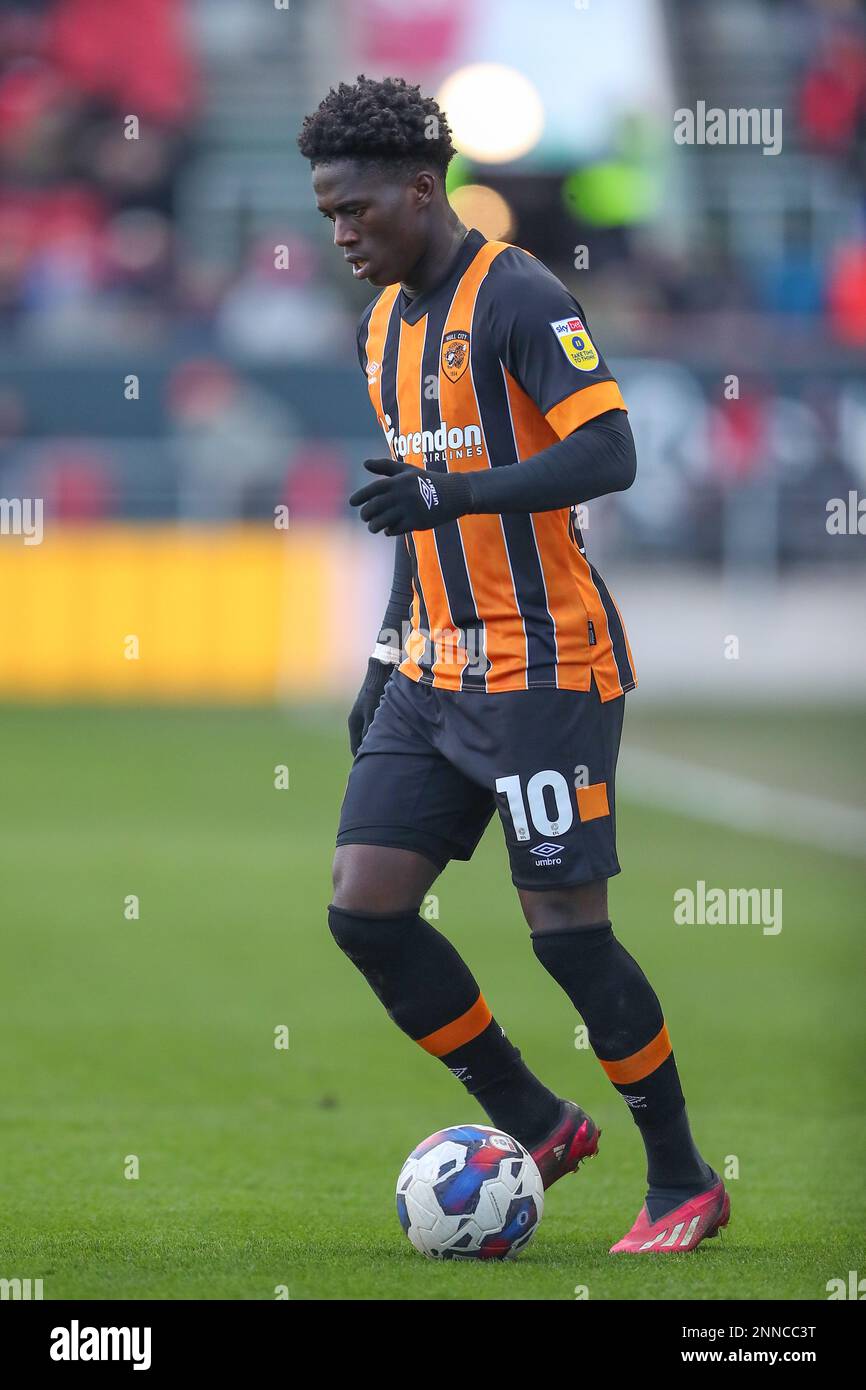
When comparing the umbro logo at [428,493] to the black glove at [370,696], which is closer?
the umbro logo at [428,493]

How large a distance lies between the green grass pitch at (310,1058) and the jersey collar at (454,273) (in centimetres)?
205

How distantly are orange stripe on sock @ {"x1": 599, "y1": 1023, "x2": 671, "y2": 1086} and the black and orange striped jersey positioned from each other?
2.52 ft

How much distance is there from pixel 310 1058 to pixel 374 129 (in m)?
3.63

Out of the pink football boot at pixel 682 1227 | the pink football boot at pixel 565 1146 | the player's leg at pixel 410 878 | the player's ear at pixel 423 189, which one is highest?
the player's ear at pixel 423 189

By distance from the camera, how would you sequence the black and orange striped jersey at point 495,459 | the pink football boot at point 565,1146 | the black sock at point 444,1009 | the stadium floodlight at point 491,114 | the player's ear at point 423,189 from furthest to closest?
1. the stadium floodlight at point 491,114
2. the pink football boot at point 565,1146
3. the black sock at point 444,1009
4. the player's ear at point 423,189
5. the black and orange striped jersey at point 495,459

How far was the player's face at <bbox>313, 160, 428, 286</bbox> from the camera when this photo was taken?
4.67 metres

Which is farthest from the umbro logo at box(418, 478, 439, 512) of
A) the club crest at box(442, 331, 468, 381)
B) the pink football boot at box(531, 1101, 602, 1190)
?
the pink football boot at box(531, 1101, 602, 1190)

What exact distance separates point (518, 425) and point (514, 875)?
97 centimetres

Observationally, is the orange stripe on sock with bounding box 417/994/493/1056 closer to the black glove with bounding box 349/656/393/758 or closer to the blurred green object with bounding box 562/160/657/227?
the black glove with bounding box 349/656/393/758

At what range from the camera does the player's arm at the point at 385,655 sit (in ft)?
17.1

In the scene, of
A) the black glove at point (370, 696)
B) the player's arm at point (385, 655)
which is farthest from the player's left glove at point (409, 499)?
the black glove at point (370, 696)

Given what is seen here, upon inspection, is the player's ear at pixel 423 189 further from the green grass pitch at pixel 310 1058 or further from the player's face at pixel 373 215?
the green grass pitch at pixel 310 1058

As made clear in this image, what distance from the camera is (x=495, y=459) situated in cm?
472

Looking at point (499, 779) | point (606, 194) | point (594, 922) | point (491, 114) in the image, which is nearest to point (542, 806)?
point (499, 779)
